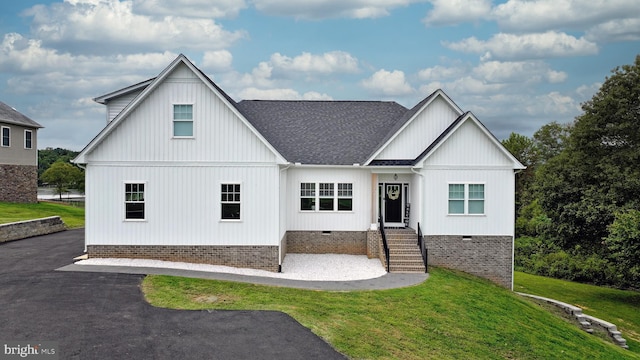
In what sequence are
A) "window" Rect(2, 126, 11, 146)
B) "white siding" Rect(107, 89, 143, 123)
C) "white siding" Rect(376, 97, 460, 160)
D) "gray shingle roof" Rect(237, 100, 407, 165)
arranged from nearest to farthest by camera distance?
"white siding" Rect(107, 89, 143, 123) → "white siding" Rect(376, 97, 460, 160) → "gray shingle roof" Rect(237, 100, 407, 165) → "window" Rect(2, 126, 11, 146)

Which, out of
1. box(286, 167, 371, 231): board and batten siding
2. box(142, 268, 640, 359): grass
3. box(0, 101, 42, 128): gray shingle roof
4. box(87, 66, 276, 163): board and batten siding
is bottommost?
box(142, 268, 640, 359): grass

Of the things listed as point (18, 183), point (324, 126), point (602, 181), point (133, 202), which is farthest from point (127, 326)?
point (18, 183)

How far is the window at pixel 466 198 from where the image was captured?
63.8ft

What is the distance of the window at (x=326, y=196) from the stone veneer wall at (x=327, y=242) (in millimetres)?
1177

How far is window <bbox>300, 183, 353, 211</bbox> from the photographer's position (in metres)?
21.5

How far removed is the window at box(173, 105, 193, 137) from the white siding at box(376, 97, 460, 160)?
8.43 meters

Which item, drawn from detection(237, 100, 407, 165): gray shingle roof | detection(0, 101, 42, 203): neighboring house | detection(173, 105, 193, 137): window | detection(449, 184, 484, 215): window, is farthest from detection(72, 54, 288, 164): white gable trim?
detection(0, 101, 42, 203): neighboring house

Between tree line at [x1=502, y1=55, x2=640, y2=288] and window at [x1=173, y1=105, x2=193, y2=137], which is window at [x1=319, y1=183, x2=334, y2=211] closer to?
window at [x1=173, y1=105, x2=193, y2=137]

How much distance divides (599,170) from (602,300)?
714 cm

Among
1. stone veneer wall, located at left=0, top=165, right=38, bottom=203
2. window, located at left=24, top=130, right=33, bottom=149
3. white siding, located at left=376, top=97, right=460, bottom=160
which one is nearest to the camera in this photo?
white siding, located at left=376, top=97, right=460, bottom=160

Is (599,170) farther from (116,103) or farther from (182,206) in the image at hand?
(116,103)

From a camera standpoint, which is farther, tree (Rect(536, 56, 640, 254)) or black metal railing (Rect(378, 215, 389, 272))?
tree (Rect(536, 56, 640, 254))

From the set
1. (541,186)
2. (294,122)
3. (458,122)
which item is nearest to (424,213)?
(458,122)

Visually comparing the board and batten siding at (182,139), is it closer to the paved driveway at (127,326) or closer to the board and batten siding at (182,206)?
the board and batten siding at (182,206)
